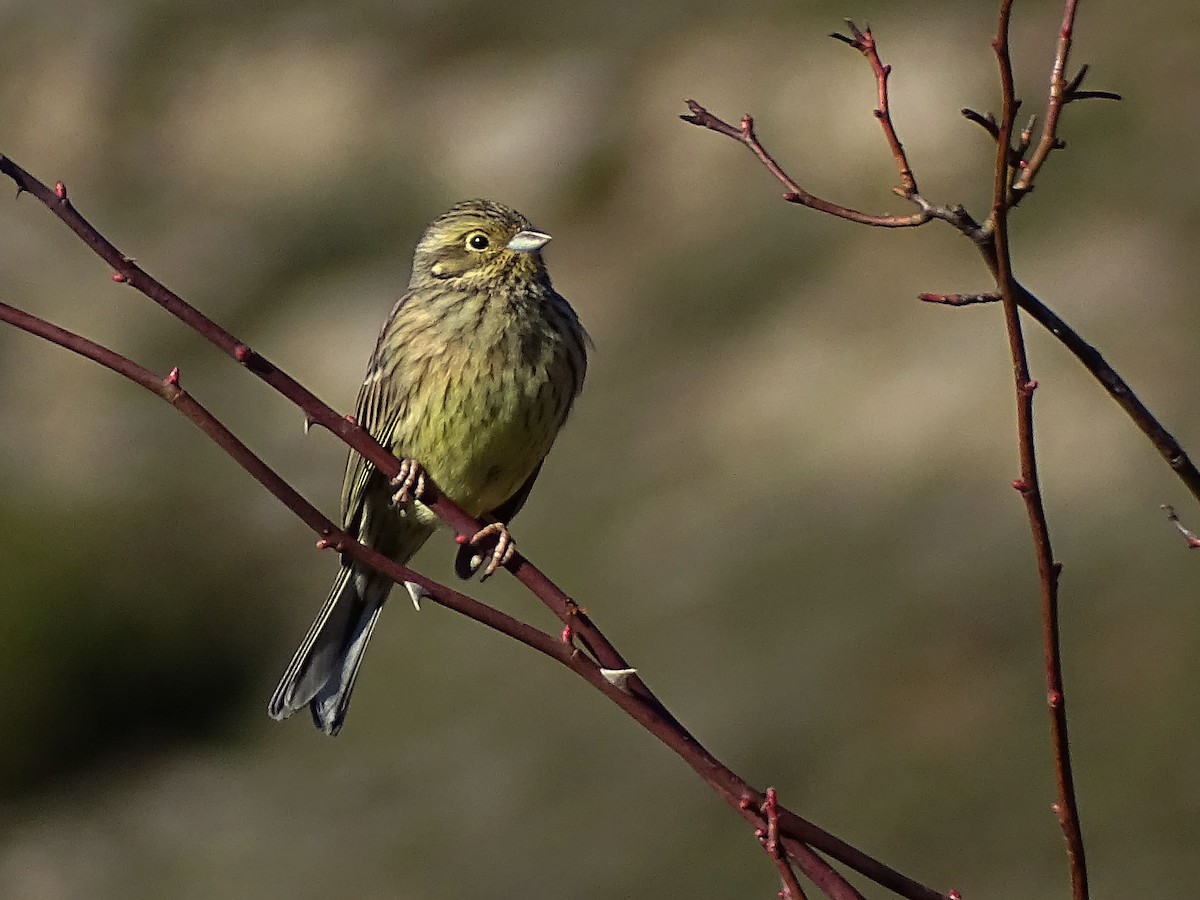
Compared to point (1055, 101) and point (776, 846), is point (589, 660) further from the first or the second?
point (1055, 101)

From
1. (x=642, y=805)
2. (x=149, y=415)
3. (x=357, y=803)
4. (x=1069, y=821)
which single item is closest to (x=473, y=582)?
(x=357, y=803)

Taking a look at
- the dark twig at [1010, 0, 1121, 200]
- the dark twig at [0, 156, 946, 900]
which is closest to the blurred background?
the dark twig at [0, 156, 946, 900]

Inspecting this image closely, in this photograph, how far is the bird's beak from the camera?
505cm

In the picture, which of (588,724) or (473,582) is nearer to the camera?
(588,724)

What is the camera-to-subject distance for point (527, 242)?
5.07 metres

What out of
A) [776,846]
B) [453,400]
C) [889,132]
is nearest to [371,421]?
[453,400]

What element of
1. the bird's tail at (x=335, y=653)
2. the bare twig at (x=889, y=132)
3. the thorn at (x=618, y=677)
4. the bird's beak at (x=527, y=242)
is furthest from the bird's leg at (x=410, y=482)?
the bare twig at (x=889, y=132)

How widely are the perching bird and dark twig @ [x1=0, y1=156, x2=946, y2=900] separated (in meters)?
1.88

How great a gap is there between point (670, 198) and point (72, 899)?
644cm

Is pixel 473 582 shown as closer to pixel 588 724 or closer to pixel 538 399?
pixel 588 724

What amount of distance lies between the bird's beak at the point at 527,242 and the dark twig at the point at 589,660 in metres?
2.24

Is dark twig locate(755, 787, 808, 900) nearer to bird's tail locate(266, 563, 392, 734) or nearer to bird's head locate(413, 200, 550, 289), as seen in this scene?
bird's tail locate(266, 563, 392, 734)

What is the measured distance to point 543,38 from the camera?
15016mm

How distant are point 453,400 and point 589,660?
2.28 m
